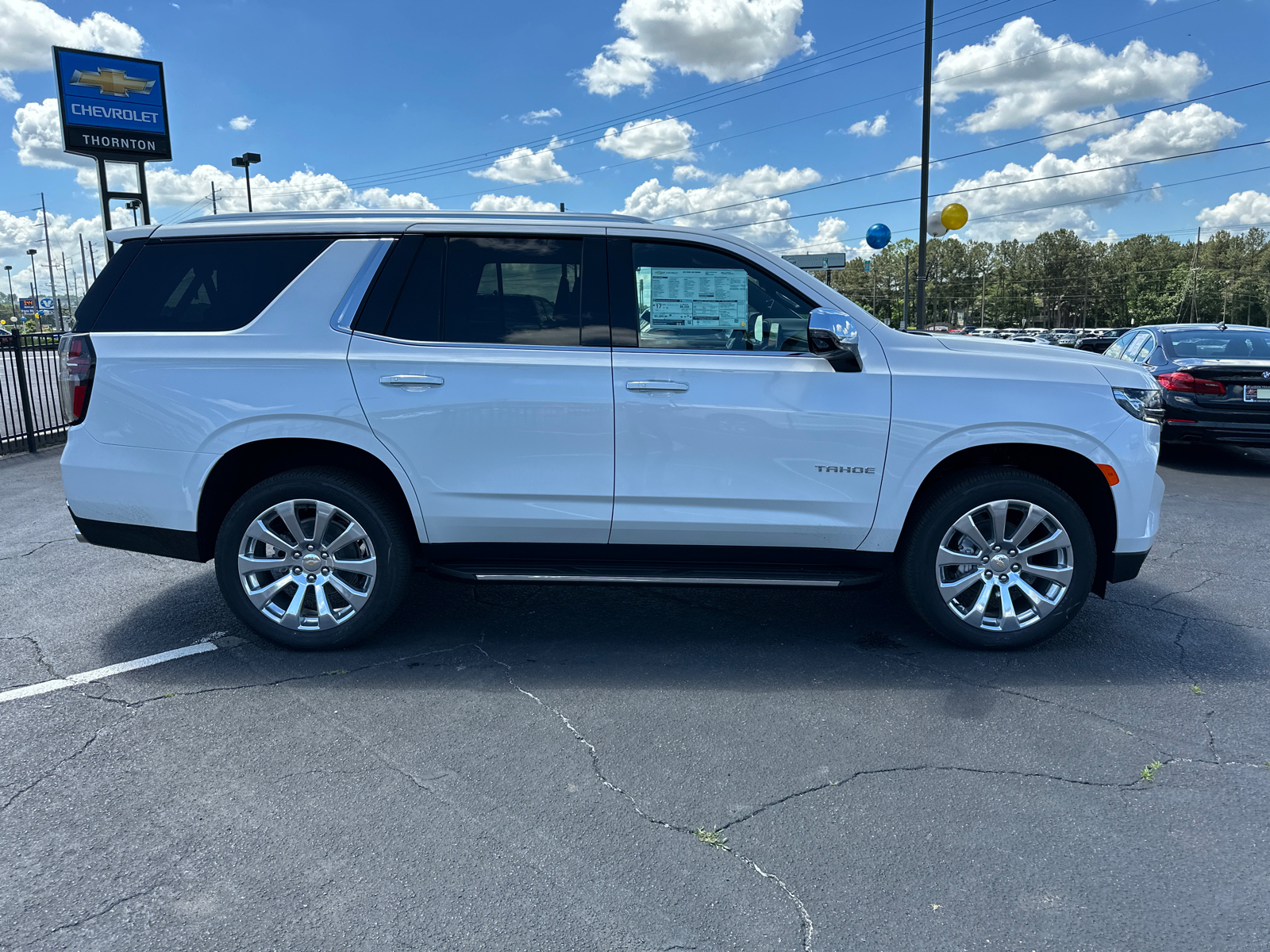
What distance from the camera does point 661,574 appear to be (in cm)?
399

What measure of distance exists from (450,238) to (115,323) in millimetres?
1608

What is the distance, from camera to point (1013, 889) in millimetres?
2400

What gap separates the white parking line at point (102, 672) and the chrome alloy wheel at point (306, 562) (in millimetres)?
460

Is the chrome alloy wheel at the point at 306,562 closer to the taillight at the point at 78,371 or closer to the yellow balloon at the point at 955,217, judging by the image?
the taillight at the point at 78,371

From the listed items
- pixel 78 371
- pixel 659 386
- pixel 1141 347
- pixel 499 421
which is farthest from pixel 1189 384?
pixel 78 371

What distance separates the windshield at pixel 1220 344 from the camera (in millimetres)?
9398

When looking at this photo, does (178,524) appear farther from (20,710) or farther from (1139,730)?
(1139,730)

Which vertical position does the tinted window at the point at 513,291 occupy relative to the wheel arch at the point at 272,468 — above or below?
above

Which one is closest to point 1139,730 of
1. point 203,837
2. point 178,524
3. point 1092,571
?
point 1092,571

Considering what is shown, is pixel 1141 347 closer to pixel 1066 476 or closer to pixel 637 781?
pixel 1066 476

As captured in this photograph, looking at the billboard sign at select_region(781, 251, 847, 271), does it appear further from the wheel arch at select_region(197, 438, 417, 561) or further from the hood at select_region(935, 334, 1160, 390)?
the wheel arch at select_region(197, 438, 417, 561)

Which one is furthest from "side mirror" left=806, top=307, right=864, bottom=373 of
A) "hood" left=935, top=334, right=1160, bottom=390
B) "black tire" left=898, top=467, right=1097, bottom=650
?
"black tire" left=898, top=467, right=1097, bottom=650

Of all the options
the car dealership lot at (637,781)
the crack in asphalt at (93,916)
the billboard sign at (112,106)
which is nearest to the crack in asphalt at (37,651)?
the car dealership lot at (637,781)

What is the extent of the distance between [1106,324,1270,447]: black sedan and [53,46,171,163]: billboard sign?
16.6 meters
